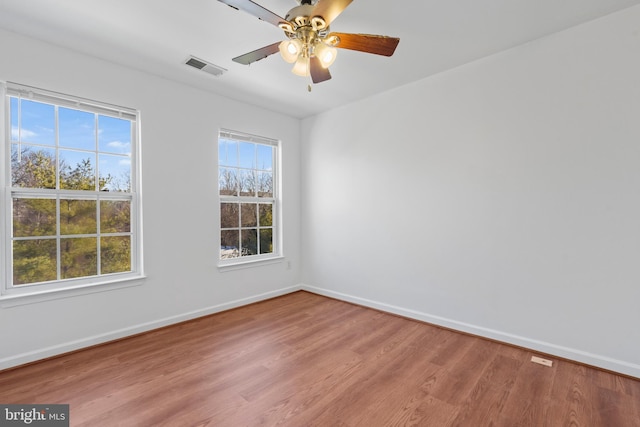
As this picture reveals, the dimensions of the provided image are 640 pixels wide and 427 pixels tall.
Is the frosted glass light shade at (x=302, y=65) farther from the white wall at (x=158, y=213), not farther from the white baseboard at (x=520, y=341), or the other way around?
the white baseboard at (x=520, y=341)

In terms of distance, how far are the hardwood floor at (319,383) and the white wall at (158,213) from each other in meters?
0.23

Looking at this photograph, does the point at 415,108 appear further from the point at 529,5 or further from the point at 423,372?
the point at 423,372

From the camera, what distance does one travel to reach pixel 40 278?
7.98 ft

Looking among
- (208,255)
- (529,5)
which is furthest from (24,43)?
(529,5)

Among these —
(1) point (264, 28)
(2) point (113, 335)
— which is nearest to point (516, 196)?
(1) point (264, 28)

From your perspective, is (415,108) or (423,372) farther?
(415,108)

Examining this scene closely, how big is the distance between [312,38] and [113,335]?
3051mm

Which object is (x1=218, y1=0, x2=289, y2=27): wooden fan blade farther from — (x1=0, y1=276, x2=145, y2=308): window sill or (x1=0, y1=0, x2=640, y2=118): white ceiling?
(x1=0, y1=276, x2=145, y2=308): window sill

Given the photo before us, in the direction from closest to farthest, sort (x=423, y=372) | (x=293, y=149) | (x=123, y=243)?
(x=423, y=372) → (x=123, y=243) → (x=293, y=149)

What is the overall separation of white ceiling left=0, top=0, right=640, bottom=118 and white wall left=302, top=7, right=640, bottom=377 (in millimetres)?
275

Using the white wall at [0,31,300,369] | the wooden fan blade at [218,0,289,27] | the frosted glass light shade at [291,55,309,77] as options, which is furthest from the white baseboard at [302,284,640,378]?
the wooden fan blade at [218,0,289,27]

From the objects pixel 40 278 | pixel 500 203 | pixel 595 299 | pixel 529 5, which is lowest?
pixel 595 299

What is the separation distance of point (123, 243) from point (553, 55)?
423 centimetres

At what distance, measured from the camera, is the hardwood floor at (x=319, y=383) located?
1723mm
